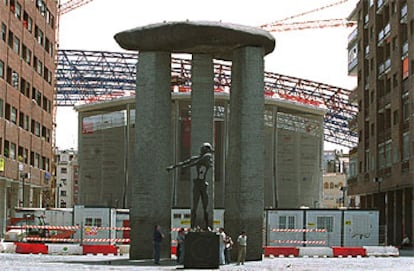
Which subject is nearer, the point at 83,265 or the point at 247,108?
the point at 83,265

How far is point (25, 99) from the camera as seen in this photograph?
68.4 meters

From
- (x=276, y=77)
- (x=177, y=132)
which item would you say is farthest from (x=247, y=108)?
(x=276, y=77)

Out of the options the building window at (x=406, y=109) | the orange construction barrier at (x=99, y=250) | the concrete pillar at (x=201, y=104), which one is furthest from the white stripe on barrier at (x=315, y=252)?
the building window at (x=406, y=109)

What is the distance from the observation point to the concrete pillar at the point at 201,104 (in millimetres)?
35219

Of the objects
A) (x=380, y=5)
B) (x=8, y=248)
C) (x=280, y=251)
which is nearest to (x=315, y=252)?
(x=280, y=251)

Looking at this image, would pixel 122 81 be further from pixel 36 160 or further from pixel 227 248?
pixel 227 248

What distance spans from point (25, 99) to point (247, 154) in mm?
39437

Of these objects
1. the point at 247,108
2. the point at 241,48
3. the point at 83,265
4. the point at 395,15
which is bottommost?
the point at 83,265

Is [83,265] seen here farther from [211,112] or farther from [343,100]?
[343,100]

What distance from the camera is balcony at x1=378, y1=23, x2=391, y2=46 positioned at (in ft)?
218

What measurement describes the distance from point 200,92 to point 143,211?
5.95 metres

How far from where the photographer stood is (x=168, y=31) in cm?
3275

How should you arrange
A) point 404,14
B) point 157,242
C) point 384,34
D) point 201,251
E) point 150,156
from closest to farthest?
point 201,251
point 157,242
point 150,156
point 404,14
point 384,34

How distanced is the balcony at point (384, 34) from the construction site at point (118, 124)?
0.69 metres
